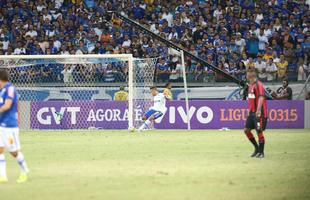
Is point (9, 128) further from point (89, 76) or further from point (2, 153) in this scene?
point (89, 76)

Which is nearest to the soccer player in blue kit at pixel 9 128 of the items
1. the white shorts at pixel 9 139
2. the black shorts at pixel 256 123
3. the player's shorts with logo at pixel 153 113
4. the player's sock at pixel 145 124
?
the white shorts at pixel 9 139

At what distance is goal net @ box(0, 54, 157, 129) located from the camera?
1208 inches

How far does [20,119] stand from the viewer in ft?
101

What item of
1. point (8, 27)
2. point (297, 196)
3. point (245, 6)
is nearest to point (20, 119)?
point (8, 27)

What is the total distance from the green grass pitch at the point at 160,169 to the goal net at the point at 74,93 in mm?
5574

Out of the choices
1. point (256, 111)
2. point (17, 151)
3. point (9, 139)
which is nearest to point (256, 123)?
point (256, 111)

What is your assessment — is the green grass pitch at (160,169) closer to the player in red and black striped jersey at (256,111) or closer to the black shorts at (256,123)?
the player in red and black striped jersey at (256,111)

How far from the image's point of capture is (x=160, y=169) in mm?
15891

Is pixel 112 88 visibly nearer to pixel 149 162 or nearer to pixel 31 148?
pixel 31 148

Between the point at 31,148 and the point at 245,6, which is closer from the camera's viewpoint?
the point at 31,148

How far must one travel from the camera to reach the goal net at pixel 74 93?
1208 inches

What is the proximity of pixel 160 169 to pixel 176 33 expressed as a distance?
1987 cm

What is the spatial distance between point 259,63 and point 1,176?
20407mm

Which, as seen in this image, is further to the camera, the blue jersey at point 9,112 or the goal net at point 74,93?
the goal net at point 74,93
